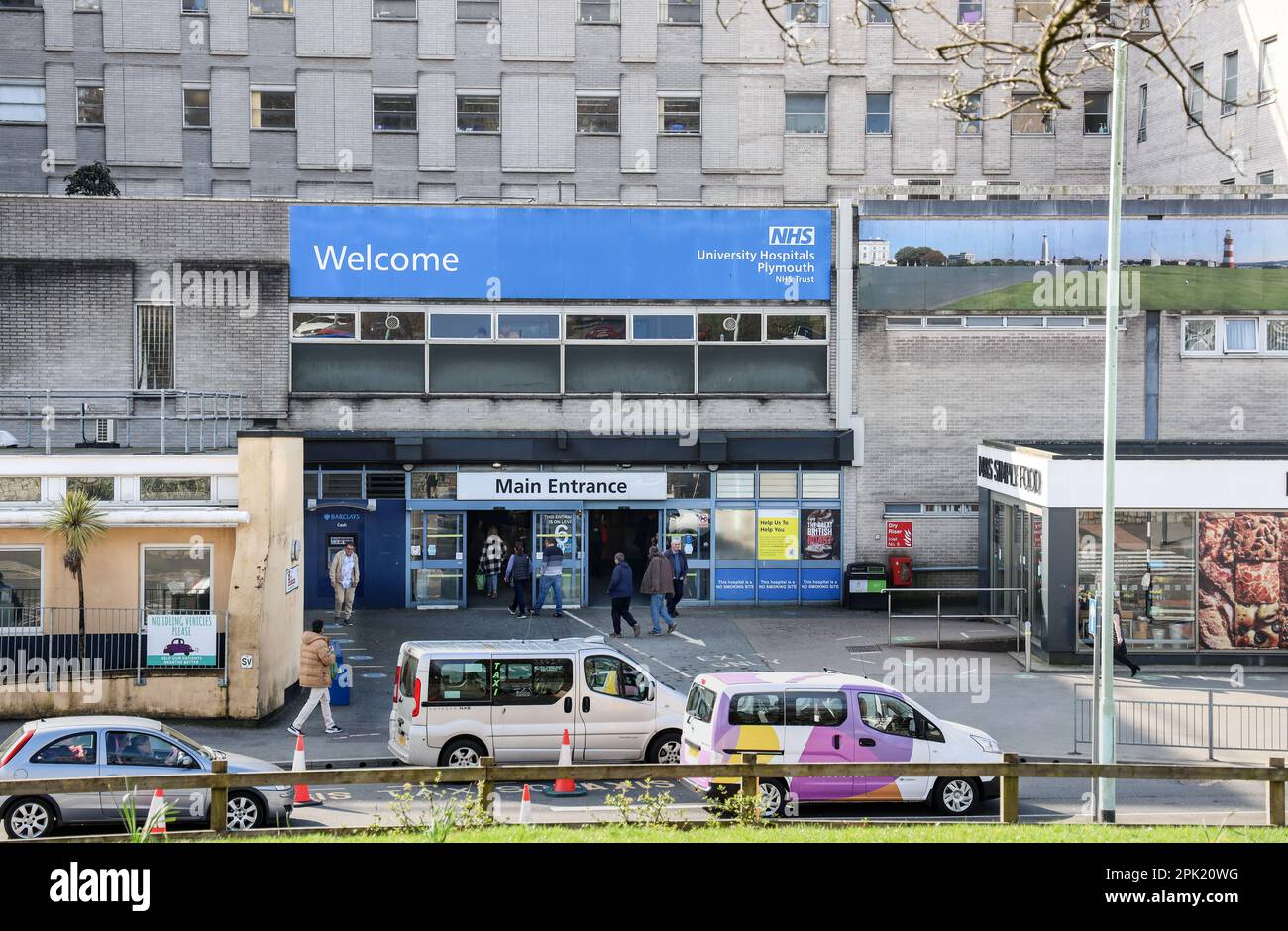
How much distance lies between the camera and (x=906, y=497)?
1159 inches

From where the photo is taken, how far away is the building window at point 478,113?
145 ft

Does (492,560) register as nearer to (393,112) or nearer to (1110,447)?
(1110,447)

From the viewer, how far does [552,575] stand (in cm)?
2770

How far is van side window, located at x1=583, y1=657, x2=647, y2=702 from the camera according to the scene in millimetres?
17219

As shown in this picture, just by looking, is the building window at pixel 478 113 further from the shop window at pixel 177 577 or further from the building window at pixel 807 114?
the shop window at pixel 177 577

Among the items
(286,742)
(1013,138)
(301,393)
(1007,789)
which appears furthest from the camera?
(1013,138)

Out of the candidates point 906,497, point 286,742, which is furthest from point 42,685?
point 906,497

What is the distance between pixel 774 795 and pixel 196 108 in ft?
119

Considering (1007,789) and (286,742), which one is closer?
(1007,789)

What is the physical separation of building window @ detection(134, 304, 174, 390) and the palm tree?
29.7 ft

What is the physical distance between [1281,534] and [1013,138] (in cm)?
2471

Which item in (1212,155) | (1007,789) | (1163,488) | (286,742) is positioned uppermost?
(1212,155)

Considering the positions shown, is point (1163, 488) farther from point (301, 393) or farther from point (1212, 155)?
point (1212, 155)
